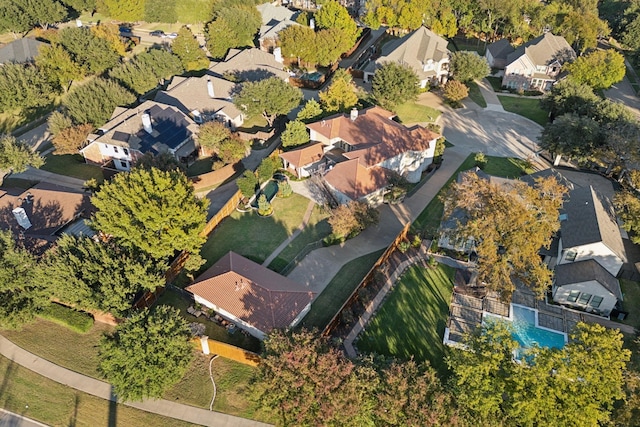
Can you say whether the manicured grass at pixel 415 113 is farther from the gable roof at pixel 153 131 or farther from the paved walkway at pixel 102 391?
the paved walkway at pixel 102 391

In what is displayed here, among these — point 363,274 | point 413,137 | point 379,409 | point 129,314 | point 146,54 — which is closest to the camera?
point 379,409

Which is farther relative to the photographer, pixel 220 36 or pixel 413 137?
pixel 220 36

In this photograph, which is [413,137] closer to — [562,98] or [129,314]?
[562,98]

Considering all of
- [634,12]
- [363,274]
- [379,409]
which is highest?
[634,12]

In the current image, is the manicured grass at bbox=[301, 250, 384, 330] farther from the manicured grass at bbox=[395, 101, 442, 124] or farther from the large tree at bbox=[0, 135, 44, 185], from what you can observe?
the large tree at bbox=[0, 135, 44, 185]

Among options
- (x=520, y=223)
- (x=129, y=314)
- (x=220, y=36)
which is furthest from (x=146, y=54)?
(x=520, y=223)

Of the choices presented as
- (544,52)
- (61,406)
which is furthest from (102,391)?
(544,52)
